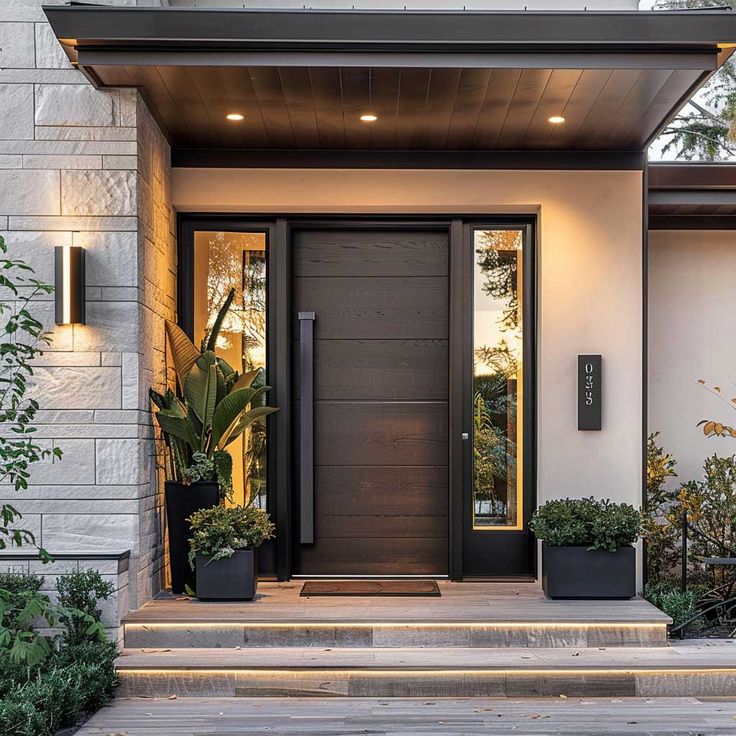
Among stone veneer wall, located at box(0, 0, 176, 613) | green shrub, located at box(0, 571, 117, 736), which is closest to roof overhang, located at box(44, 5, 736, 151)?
stone veneer wall, located at box(0, 0, 176, 613)

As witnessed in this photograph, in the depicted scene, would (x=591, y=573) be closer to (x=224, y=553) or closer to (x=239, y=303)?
(x=224, y=553)

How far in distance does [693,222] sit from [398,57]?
3.04 metres

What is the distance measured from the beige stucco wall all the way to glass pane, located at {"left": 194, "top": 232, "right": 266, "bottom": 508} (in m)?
0.28

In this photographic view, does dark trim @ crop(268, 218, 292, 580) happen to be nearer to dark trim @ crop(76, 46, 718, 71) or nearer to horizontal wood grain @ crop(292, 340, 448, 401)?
horizontal wood grain @ crop(292, 340, 448, 401)

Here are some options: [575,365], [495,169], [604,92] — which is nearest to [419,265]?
[495,169]

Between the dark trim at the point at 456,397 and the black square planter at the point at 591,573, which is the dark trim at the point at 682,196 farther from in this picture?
the black square planter at the point at 591,573

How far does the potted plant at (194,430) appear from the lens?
196 inches

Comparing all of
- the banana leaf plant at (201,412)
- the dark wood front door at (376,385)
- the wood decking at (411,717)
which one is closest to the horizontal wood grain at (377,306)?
the dark wood front door at (376,385)

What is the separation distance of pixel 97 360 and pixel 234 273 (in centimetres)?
134

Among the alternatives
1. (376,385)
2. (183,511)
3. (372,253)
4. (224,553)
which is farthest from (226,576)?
(372,253)

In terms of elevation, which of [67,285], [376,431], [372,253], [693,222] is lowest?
[376,431]

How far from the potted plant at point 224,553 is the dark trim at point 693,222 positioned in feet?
11.6

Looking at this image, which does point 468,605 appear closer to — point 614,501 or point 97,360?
point 614,501

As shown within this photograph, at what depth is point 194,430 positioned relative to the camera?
5.07 metres
